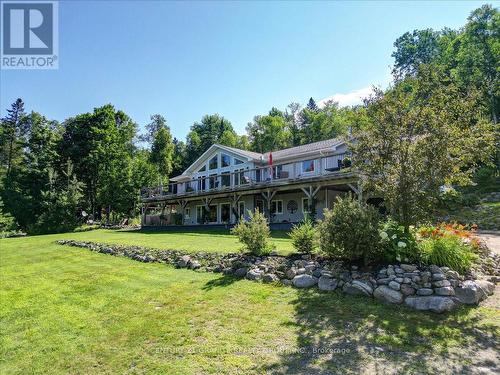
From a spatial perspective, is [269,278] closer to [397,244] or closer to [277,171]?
[397,244]

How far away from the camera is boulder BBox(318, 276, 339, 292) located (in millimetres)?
6211

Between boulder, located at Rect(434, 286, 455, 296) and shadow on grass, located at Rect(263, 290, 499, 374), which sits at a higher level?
boulder, located at Rect(434, 286, 455, 296)

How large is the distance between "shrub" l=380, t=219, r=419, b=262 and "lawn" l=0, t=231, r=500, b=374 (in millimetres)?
1135

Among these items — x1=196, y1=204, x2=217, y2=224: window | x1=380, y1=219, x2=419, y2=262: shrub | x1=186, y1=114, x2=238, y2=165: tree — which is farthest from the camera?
x1=186, y1=114, x2=238, y2=165: tree

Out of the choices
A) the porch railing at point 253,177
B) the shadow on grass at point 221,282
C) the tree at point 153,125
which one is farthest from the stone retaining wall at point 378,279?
the tree at point 153,125

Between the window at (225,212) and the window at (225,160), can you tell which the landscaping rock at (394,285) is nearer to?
the window at (225,212)

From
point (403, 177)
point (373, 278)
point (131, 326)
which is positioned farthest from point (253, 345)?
point (403, 177)

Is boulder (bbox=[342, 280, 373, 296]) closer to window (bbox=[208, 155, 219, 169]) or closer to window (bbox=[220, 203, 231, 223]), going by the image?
window (bbox=[220, 203, 231, 223])

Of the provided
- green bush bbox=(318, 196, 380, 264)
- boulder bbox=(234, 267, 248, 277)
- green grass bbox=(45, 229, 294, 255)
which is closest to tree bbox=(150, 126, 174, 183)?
green grass bbox=(45, 229, 294, 255)

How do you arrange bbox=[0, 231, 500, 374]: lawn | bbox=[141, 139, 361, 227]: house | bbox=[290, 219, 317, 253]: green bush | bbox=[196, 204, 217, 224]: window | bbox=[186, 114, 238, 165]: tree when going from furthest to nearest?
bbox=[186, 114, 238, 165]: tree < bbox=[196, 204, 217, 224]: window < bbox=[141, 139, 361, 227]: house < bbox=[290, 219, 317, 253]: green bush < bbox=[0, 231, 500, 374]: lawn

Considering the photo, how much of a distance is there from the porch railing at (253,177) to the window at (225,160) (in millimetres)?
1771

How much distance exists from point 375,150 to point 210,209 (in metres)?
23.4

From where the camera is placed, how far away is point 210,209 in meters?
29.6

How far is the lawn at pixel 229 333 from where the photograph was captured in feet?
13.4
